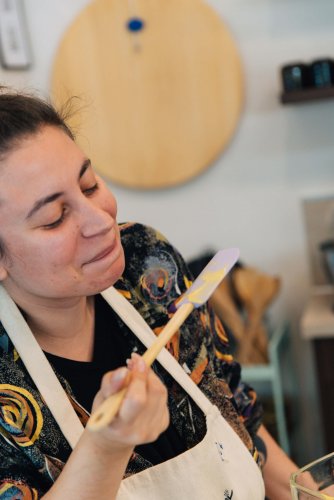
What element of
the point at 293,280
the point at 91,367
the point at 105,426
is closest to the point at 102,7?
the point at 293,280

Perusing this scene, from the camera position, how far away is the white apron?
1.08 meters

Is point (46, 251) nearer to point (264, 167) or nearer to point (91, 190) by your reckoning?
point (91, 190)

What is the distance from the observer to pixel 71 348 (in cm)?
118

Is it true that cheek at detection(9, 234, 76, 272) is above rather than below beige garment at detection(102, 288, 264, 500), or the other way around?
above

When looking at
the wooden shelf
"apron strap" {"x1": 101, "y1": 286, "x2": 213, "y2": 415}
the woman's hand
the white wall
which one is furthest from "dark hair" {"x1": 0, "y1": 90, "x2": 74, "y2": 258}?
the white wall

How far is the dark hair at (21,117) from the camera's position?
3.42 feet

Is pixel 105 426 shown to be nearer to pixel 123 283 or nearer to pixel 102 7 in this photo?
pixel 123 283

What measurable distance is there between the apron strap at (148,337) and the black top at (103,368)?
20 mm

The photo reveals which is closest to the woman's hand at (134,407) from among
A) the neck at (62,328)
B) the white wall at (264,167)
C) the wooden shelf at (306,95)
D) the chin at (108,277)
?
the chin at (108,277)

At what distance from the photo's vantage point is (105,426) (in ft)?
2.56

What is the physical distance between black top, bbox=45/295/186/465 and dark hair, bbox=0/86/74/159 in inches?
11.9

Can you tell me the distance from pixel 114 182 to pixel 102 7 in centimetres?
58

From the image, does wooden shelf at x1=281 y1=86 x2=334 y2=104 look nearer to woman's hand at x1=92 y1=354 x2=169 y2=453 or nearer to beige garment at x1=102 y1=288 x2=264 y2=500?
beige garment at x1=102 y1=288 x2=264 y2=500

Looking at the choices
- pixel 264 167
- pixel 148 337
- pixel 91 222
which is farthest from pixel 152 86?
pixel 91 222
